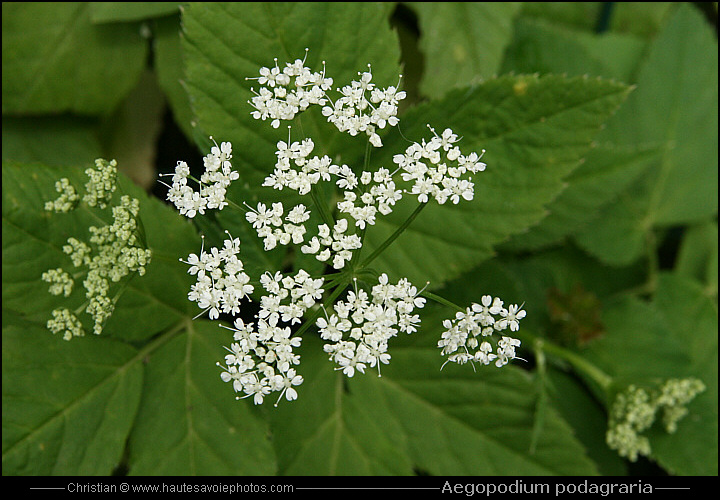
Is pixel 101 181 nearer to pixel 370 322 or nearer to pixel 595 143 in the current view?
pixel 370 322

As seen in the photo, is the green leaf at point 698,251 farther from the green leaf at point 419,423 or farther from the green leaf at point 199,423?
the green leaf at point 199,423

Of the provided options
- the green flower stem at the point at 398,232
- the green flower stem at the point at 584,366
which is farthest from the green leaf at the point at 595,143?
the green flower stem at the point at 398,232

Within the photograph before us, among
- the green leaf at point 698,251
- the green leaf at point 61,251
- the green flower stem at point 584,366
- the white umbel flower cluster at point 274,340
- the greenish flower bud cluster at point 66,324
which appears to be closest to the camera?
the white umbel flower cluster at point 274,340

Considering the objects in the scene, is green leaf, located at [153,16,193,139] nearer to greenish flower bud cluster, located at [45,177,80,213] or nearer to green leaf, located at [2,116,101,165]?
green leaf, located at [2,116,101,165]

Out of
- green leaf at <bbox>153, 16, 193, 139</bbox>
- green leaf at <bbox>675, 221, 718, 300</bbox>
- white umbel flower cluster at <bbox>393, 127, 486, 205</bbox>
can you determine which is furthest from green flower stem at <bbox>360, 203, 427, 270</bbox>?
green leaf at <bbox>675, 221, 718, 300</bbox>

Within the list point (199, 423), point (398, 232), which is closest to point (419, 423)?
point (199, 423)
